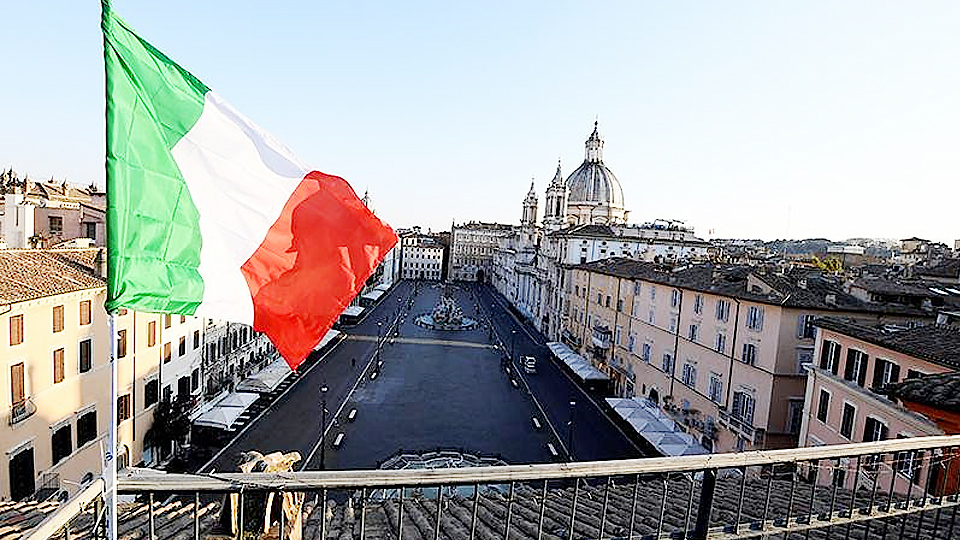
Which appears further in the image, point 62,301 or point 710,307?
point 710,307

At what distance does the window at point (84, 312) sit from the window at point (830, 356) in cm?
2813

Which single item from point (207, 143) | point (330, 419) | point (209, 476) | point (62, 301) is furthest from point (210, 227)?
point (330, 419)

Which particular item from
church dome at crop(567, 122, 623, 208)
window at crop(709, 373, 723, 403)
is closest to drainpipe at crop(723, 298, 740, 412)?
window at crop(709, 373, 723, 403)

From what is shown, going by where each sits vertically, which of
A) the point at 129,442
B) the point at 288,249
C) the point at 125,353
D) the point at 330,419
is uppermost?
the point at 288,249

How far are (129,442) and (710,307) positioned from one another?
30.6 meters

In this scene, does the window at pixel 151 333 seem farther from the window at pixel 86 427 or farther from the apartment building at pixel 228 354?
the apartment building at pixel 228 354

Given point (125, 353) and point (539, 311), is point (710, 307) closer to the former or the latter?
point (125, 353)

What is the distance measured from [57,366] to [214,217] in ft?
66.4

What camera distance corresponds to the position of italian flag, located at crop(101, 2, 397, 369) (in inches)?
180

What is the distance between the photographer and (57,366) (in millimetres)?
20766

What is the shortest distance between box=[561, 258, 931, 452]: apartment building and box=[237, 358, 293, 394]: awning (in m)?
24.5

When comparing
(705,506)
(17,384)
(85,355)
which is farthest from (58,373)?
(705,506)

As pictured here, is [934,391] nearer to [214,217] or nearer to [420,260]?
[214,217]

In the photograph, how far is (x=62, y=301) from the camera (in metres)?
20.8
